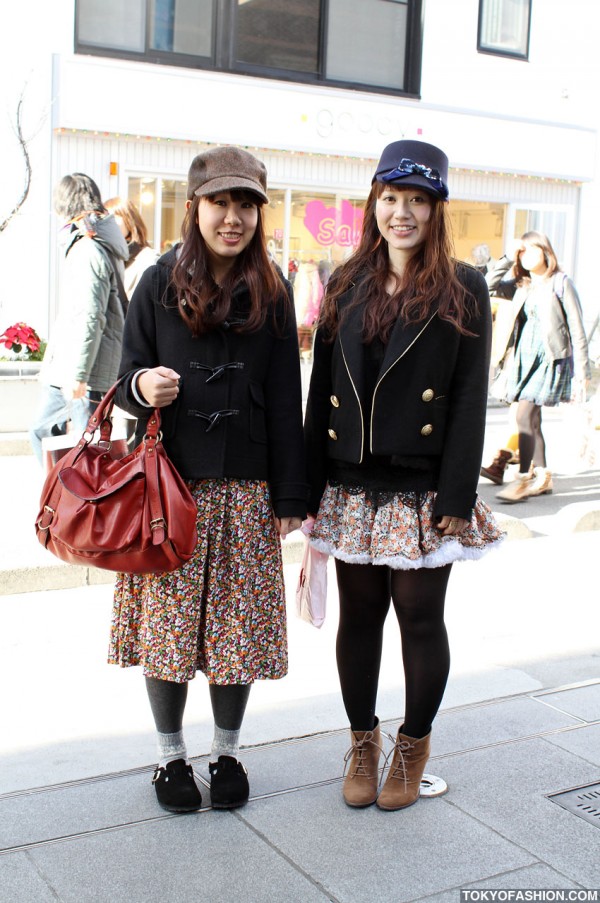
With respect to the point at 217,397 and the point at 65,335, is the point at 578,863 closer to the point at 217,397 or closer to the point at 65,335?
the point at 217,397

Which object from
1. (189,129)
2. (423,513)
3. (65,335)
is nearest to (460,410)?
(423,513)

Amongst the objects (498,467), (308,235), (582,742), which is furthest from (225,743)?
(308,235)

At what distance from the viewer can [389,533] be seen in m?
3.03

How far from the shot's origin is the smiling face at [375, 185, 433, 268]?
301 cm

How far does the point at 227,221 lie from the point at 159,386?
0.51 metres

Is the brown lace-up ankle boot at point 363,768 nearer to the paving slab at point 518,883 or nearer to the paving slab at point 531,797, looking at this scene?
the paving slab at point 531,797

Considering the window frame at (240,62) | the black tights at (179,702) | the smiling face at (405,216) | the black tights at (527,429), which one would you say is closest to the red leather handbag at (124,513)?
the black tights at (179,702)

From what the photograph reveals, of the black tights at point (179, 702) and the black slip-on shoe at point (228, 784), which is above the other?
the black tights at point (179, 702)

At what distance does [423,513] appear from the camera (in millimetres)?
3062

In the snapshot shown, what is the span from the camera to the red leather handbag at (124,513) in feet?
9.14

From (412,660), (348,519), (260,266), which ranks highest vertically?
(260,266)

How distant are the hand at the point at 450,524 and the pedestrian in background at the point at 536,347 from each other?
4749 millimetres

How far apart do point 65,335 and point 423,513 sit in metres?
3.34

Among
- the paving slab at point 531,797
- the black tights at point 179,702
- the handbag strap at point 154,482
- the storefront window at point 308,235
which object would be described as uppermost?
the storefront window at point 308,235
